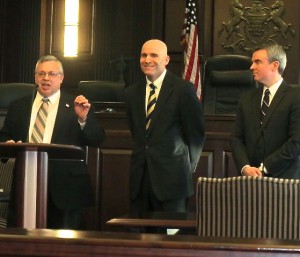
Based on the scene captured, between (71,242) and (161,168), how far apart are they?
8.92 ft

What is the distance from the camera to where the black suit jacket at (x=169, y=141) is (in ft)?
12.0

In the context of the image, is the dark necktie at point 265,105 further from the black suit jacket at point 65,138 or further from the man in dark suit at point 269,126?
the black suit jacket at point 65,138

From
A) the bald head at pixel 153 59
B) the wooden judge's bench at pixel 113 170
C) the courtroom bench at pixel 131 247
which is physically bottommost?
the wooden judge's bench at pixel 113 170

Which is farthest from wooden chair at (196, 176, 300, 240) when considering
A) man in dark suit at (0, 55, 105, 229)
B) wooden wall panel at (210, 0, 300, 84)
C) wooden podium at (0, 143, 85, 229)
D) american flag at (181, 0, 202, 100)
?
wooden wall panel at (210, 0, 300, 84)

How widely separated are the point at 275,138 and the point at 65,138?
3.44 ft

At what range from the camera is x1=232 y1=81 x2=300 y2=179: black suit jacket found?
11.2 feet

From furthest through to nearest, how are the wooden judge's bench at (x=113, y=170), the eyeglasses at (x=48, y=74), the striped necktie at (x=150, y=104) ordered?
the wooden judge's bench at (x=113, y=170), the striped necktie at (x=150, y=104), the eyeglasses at (x=48, y=74)

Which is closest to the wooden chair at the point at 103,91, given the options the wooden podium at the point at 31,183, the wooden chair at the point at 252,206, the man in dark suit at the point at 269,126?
the man in dark suit at the point at 269,126

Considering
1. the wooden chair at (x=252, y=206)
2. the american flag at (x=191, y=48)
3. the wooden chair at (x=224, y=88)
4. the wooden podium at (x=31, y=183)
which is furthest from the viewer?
the american flag at (x=191, y=48)

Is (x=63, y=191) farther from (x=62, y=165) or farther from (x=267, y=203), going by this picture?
(x=267, y=203)

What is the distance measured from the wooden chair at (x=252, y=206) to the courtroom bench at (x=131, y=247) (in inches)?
49.7

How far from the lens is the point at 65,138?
11.7 feet

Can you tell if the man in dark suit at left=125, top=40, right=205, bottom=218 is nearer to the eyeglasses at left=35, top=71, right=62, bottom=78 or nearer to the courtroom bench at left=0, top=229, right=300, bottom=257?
the eyeglasses at left=35, top=71, right=62, bottom=78

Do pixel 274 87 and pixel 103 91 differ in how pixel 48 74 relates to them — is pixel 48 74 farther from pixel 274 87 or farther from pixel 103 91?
pixel 103 91
